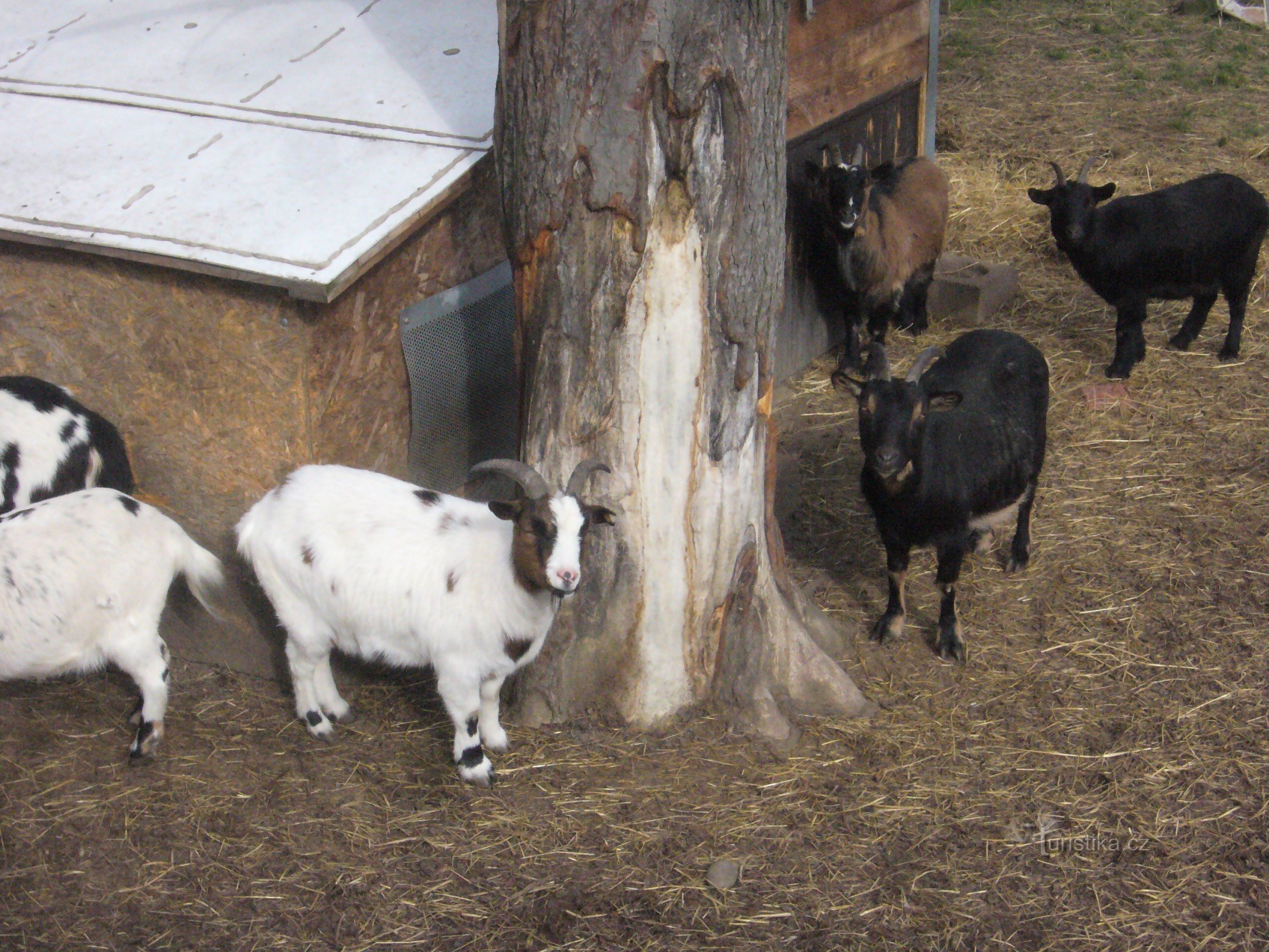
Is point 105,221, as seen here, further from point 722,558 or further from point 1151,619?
point 1151,619

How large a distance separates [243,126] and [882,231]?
4.31 meters

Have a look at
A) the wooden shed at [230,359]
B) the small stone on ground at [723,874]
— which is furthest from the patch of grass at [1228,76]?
the small stone on ground at [723,874]

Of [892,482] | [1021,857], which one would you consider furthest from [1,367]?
[1021,857]

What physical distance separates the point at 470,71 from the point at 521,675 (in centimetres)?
308

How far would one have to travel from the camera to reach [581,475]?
4.64 m

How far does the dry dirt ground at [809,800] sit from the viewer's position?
4.39 m

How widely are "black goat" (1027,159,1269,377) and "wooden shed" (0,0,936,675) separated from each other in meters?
4.27

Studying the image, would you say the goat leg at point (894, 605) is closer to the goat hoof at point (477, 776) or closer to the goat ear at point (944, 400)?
the goat ear at point (944, 400)

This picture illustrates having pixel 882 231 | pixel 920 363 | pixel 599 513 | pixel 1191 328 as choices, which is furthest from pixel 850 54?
pixel 599 513

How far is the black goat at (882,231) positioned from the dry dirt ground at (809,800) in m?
2.02

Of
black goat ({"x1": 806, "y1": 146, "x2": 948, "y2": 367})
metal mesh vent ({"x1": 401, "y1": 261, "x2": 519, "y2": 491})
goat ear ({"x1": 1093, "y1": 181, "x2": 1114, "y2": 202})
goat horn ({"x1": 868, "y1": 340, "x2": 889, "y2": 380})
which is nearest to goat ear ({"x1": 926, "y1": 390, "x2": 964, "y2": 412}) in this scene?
goat horn ({"x1": 868, "y1": 340, "x2": 889, "y2": 380})

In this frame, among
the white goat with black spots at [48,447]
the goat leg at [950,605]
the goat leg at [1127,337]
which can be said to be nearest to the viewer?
the white goat with black spots at [48,447]

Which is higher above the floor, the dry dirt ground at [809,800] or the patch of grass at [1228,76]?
the patch of grass at [1228,76]

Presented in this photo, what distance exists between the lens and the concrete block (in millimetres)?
9062
